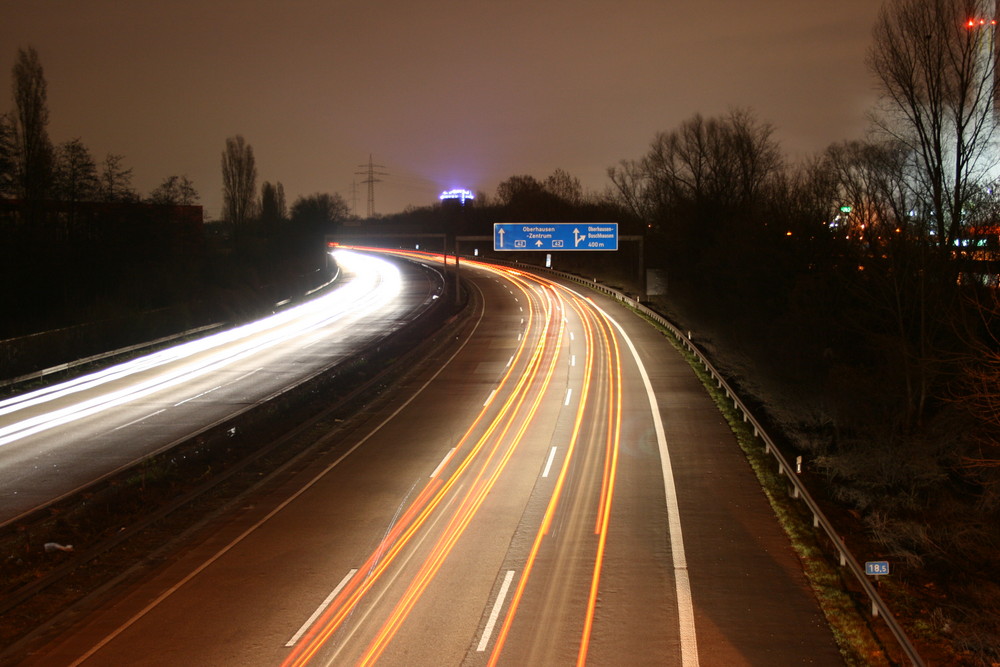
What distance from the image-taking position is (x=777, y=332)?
113 feet

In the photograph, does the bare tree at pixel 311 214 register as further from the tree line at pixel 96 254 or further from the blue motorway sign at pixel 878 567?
the blue motorway sign at pixel 878 567

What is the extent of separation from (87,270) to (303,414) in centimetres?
3294

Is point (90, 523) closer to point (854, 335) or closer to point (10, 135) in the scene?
point (854, 335)

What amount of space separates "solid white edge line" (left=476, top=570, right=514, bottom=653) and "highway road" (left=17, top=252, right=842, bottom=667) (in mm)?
Result: 27

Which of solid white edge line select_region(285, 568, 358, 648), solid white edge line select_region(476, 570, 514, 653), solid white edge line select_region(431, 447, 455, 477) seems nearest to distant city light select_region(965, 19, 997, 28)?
solid white edge line select_region(431, 447, 455, 477)

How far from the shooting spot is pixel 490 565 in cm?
1143

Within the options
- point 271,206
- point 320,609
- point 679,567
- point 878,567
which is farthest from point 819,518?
point 271,206

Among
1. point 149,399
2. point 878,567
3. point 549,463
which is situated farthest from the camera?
point 149,399

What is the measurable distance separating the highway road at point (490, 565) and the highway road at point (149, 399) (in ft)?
14.9

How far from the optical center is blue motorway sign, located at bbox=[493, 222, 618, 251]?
51031mm

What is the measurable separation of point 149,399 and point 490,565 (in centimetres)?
1812

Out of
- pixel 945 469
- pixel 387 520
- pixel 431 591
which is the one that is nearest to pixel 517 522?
pixel 387 520

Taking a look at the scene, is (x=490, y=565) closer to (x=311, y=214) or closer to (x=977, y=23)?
(x=977, y=23)

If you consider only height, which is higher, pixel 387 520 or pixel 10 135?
pixel 10 135
